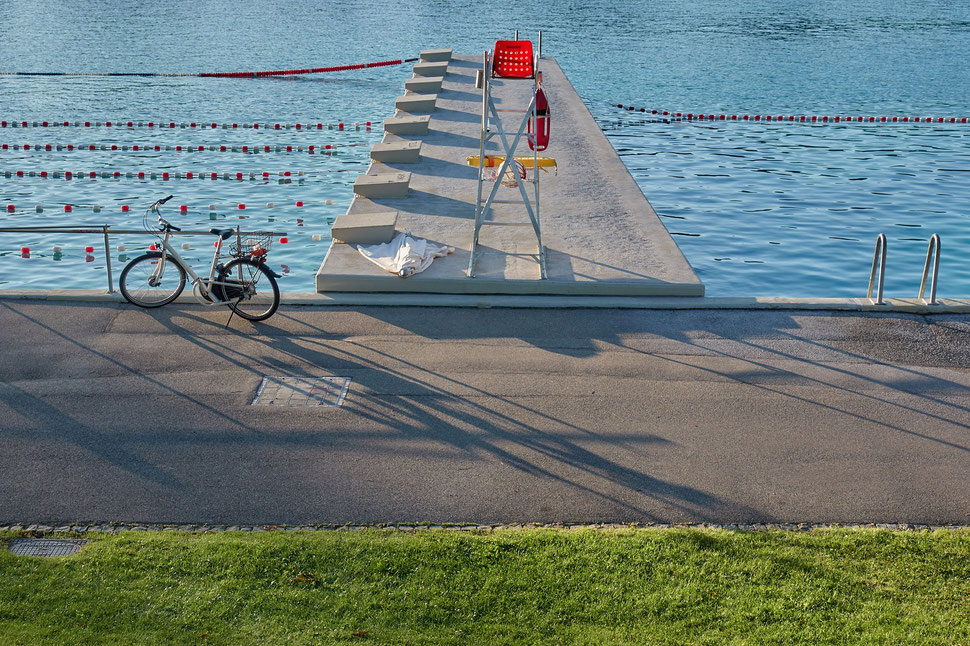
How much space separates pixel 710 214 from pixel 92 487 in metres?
16.9

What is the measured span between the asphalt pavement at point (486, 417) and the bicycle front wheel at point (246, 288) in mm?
191

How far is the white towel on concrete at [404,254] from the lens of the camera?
13.0 m

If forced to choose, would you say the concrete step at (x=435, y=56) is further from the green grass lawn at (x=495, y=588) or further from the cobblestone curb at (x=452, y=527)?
the green grass lawn at (x=495, y=588)

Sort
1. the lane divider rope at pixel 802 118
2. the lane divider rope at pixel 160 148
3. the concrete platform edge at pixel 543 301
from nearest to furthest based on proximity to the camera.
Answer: the concrete platform edge at pixel 543 301, the lane divider rope at pixel 160 148, the lane divider rope at pixel 802 118

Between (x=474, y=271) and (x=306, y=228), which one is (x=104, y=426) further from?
(x=306, y=228)

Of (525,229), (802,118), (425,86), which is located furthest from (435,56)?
(525,229)

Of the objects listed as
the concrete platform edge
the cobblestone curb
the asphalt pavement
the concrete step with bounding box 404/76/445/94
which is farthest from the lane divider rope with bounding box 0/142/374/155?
the cobblestone curb

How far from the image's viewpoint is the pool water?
1953 centimetres

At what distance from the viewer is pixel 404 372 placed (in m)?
10.5

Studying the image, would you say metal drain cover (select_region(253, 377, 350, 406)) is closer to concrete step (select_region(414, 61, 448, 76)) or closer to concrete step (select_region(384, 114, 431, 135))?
concrete step (select_region(384, 114, 431, 135))

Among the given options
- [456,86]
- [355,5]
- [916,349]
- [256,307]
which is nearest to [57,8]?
[355,5]

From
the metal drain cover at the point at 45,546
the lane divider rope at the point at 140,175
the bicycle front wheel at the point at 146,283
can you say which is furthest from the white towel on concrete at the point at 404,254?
the lane divider rope at the point at 140,175

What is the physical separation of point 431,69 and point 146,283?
1042 inches

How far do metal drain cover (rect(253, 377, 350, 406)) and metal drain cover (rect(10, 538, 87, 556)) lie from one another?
266 cm
